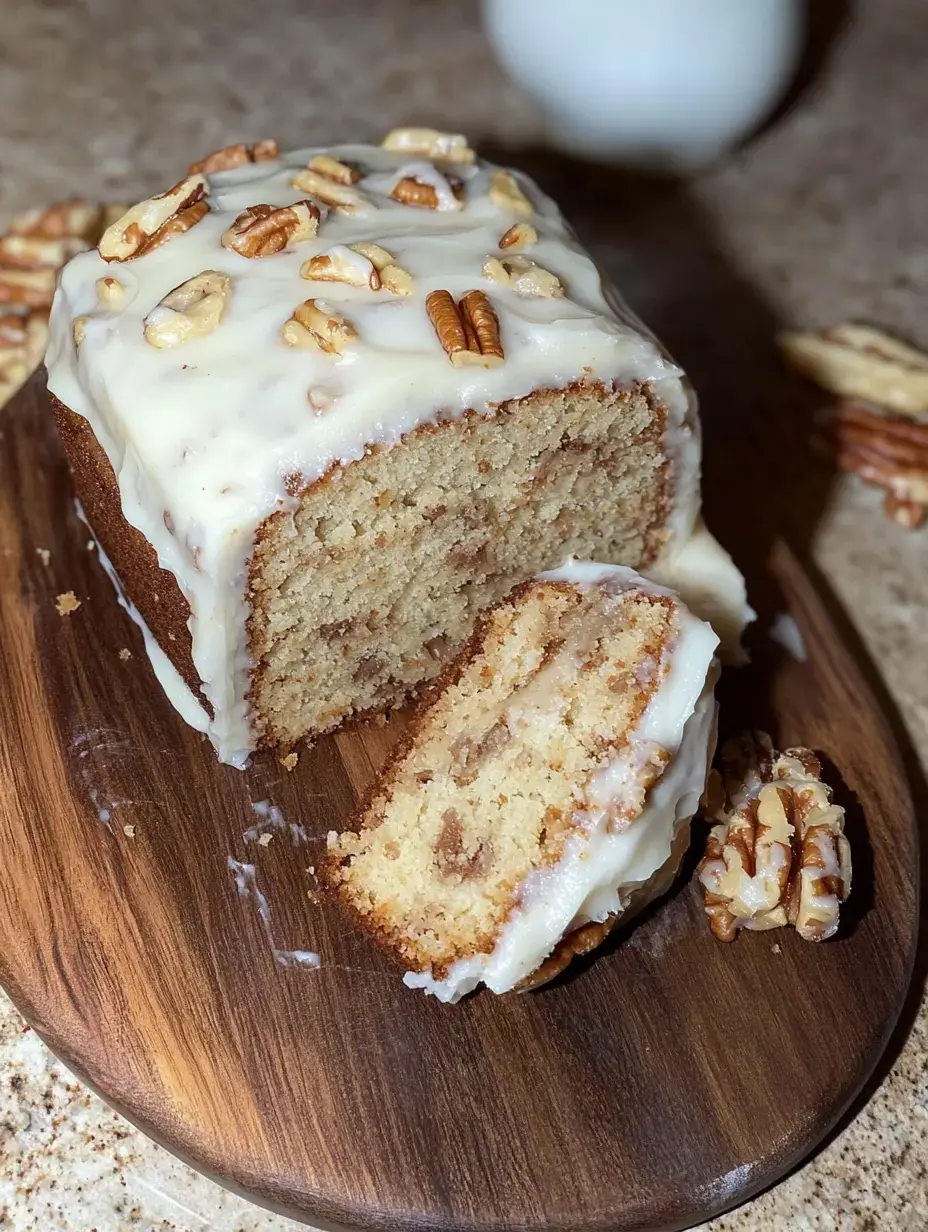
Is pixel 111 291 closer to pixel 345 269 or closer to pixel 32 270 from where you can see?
pixel 345 269

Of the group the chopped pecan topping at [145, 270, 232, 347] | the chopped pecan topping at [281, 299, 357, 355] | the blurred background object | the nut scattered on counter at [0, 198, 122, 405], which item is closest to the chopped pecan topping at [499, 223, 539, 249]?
the chopped pecan topping at [281, 299, 357, 355]

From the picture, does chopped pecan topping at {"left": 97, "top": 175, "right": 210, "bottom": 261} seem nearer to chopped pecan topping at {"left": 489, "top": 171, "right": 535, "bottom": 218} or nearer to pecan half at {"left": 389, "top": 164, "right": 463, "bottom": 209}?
pecan half at {"left": 389, "top": 164, "right": 463, "bottom": 209}

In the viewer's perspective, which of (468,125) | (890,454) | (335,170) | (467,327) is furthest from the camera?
(468,125)

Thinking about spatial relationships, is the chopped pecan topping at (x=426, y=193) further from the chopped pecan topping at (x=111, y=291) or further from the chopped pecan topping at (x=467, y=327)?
the chopped pecan topping at (x=111, y=291)

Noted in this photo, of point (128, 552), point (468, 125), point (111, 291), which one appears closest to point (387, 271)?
point (111, 291)

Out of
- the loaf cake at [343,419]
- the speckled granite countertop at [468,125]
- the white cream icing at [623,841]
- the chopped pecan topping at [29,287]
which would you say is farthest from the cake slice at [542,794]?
the chopped pecan topping at [29,287]

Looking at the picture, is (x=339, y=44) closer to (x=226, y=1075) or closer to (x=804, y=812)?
(x=804, y=812)
